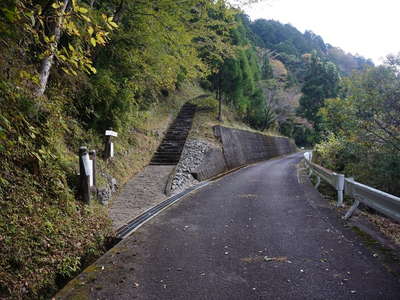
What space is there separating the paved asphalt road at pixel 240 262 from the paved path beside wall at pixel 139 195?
747 mm

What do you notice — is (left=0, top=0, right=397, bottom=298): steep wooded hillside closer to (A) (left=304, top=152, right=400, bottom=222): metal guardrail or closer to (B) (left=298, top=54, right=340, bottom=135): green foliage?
(A) (left=304, top=152, right=400, bottom=222): metal guardrail

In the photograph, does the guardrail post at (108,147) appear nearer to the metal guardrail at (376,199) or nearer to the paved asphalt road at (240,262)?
the paved asphalt road at (240,262)

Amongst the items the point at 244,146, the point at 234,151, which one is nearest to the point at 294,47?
the point at 244,146

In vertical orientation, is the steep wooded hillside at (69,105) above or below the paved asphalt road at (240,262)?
above

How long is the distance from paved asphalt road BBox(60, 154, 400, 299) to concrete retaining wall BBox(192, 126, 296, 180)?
5563 millimetres

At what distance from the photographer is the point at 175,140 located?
13.2 metres

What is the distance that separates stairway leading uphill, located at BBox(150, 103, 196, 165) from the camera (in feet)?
36.8

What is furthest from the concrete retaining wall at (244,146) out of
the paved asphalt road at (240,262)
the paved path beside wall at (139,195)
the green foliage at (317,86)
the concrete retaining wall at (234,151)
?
the paved asphalt road at (240,262)

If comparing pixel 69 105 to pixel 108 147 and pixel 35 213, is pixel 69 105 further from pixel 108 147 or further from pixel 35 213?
pixel 35 213

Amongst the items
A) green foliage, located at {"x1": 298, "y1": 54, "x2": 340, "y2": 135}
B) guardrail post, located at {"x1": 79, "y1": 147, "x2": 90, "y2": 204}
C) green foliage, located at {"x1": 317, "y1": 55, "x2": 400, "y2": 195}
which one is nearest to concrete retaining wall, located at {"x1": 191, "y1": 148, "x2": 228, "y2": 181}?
green foliage, located at {"x1": 317, "y1": 55, "x2": 400, "y2": 195}

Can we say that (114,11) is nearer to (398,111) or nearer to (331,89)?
(398,111)

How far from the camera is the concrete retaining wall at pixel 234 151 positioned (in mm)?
12089

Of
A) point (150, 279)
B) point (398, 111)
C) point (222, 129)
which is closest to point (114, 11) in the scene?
point (150, 279)

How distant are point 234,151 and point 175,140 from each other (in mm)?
4899
